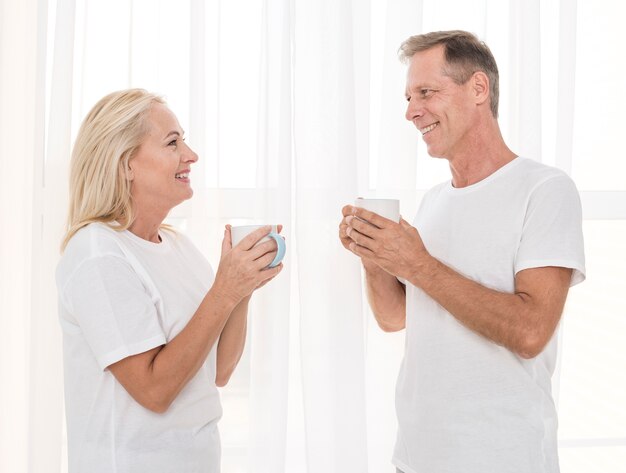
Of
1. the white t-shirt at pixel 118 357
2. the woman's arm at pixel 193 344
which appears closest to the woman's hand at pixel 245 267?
the woman's arm at pixel 193 344

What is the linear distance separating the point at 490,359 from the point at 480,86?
54 cm

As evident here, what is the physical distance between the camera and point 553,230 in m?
1.13

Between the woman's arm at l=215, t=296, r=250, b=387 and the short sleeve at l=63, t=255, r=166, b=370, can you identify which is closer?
the short sleeve at l=63, t=255, r=166, b=370

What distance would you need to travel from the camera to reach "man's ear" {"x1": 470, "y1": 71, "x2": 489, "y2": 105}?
1.30 m

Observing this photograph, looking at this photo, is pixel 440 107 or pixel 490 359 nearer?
pixel 490 359

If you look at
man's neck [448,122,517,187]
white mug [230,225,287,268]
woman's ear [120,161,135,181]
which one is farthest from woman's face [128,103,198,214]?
man's neck [448,122,517,187]

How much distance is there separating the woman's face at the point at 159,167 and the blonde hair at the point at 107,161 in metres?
0.01

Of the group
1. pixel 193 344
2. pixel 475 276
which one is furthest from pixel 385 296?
pixel 193 344

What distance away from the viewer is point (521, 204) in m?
1.19

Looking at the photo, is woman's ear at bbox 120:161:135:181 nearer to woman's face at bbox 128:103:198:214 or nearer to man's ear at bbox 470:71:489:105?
woman's face at bbox 128:103:198:214

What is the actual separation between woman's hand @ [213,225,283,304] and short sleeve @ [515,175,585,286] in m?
0.46

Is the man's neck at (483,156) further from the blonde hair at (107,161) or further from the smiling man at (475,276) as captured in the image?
the blonde hair at (107,161)

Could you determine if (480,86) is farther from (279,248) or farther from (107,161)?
(107,161)

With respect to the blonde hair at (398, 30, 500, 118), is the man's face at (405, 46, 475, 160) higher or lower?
lower
